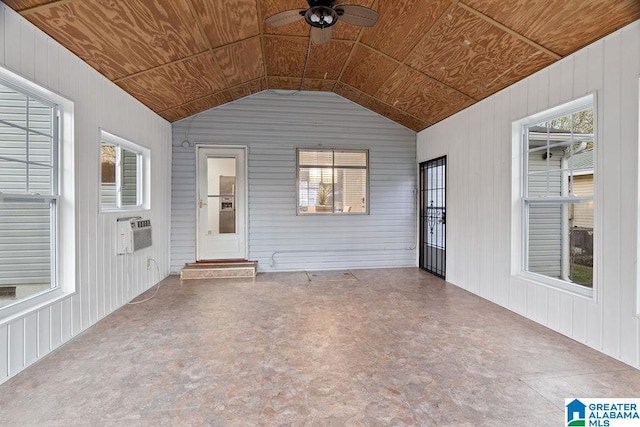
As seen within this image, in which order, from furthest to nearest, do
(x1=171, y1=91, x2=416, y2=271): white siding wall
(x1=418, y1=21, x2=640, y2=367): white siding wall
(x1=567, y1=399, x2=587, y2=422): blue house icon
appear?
(x1=171, y1=91, x2=416, y2=271): white siding wall → (x1=418, y1=21, x2=640, y2=367): white siding wall → (x1=567, y1=399, x2=587, y2=422): blue house icon

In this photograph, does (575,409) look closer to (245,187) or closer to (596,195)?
(596,195)

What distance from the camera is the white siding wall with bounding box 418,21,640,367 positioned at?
2.51 meters

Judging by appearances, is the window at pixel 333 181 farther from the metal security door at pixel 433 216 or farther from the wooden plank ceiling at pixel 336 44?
the wooden plank ceiling at pixel 336 44

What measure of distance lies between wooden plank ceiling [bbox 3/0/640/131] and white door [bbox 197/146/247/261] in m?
1.02

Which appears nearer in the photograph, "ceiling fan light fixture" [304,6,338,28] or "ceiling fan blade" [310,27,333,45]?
"ceiling fan light fixture" [304,6,338,28]

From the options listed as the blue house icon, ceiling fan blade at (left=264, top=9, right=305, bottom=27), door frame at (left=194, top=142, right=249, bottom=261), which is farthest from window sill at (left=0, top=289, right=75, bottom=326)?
the blue house icon

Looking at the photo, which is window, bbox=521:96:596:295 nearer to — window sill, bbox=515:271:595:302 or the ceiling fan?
window sill, bbox=515:271:595:302

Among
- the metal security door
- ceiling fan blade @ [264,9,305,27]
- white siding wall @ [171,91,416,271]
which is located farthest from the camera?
white siding wall @ [171,91,416,271]

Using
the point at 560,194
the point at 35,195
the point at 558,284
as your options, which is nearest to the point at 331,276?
the point at 558,284

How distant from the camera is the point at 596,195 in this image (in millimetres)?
2775

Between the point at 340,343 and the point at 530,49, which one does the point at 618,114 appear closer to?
the point at 530,49

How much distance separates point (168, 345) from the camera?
286 cm

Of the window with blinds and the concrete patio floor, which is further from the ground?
the window with blinds

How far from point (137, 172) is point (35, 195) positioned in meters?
2.15
